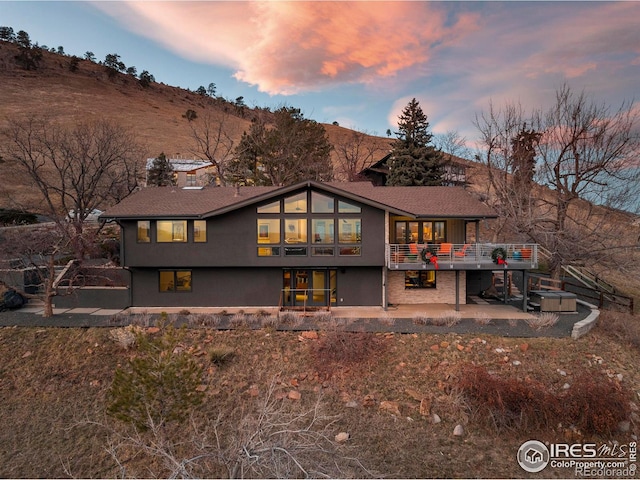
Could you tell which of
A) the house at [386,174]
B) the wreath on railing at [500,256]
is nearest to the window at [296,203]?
the wreath on railing at [500,256]

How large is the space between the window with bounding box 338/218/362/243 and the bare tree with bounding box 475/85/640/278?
34.1 ft

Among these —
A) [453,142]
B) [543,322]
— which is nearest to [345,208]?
[543,322]

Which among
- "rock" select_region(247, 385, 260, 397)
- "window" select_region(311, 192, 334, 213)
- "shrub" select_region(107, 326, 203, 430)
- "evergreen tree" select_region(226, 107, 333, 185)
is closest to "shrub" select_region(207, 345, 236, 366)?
"rock" select_region(247, 385, 260, 397)

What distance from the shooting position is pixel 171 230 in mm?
17219

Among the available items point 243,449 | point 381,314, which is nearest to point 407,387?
point 381,314

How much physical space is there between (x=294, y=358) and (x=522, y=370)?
8.00 m

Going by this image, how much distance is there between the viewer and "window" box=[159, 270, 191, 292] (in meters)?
17.7

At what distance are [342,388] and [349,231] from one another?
7921 millimetres

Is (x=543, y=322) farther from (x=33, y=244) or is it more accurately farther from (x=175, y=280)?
(x=33, y=244)

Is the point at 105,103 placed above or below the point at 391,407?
above

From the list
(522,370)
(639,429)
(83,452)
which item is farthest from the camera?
(522,370)

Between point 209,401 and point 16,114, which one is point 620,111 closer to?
point 209,401

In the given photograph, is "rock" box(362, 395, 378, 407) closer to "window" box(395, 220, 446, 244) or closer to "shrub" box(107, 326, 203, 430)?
"shrub" box(107, 326, 203, 430)

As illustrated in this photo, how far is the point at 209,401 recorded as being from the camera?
1090 cm
